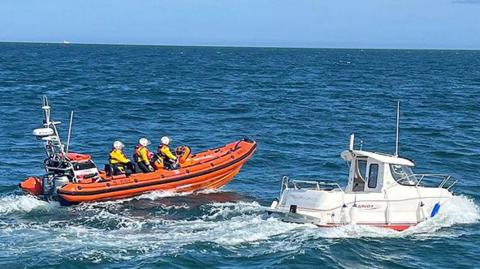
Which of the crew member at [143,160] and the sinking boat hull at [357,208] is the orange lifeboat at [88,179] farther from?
the sinking boat hull at [357,208]

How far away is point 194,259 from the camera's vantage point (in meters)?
15.0

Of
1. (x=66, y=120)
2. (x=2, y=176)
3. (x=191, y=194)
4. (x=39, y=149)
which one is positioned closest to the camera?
(x=191, y=194)

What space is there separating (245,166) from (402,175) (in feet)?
30.7

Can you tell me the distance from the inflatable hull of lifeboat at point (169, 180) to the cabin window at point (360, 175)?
5375mm

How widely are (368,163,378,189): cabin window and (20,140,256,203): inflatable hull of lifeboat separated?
227 inches

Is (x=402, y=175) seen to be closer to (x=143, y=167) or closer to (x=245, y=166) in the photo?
(x=143, y=167)

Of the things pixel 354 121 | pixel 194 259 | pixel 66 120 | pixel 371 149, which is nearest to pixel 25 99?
pixel 66 120

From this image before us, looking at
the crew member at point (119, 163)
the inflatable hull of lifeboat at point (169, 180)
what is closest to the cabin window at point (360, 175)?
the inflatable hull of lifeboat at point (169, 180)

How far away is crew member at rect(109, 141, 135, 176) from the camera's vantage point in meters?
21.4

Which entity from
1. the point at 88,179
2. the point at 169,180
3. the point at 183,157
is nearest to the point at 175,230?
the point at 169,180

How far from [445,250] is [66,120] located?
2552cm

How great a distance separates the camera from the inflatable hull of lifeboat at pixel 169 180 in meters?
20.5

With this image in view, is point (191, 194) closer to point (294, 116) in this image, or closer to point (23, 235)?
Result: point (23, 235)

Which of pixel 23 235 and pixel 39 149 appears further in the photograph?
pixel 39 149
